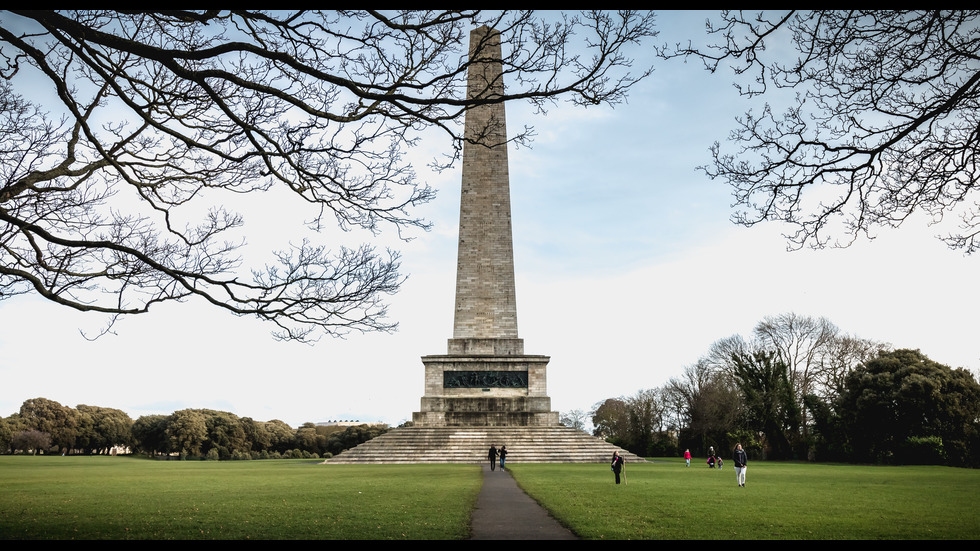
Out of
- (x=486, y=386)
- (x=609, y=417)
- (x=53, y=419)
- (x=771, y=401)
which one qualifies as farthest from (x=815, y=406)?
(x=53, y=419)

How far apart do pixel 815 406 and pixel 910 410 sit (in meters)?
6.84

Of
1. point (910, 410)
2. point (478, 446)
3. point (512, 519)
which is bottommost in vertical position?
point (512, 519)

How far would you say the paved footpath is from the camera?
10109mm

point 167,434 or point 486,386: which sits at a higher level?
point 486,386

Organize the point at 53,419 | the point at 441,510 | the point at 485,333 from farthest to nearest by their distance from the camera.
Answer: the point at 53,419 < the point at 485,333 < the point at 441,510

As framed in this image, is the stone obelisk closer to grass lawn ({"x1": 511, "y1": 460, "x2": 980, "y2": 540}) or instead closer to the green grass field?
grass lawn ({"x1": 511, "y1": 460, "x2": 980, "y2": 540})

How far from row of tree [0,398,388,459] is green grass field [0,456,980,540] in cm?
3756

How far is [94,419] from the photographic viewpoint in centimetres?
6688

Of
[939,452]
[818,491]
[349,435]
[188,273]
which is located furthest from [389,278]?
[349,435]

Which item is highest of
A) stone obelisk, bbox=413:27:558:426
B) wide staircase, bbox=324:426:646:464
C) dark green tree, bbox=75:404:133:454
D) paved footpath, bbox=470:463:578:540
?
stone obelisk, bbox=413:27:558:426

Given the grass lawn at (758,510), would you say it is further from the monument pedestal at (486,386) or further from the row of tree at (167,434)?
the row of tree at (167,434)

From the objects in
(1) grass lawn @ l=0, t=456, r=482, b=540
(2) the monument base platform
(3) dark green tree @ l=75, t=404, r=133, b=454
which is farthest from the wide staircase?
(3) dark green tree @ l=75, t=404, r=133, b=454

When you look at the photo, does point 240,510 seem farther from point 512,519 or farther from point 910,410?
point 910,410

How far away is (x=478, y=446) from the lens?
37.0 m
